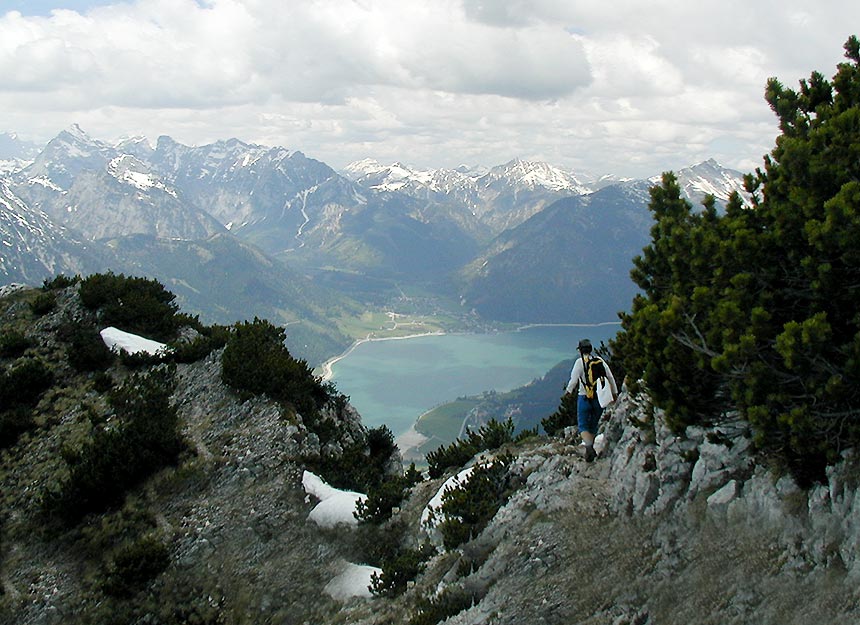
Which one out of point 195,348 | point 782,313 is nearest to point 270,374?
point 195,348

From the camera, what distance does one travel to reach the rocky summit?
36.1 feet

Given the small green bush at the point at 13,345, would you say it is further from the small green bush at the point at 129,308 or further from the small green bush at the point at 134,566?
the small green bush at the point at 134,566

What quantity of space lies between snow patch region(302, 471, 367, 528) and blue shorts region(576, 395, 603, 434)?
7.35 meters

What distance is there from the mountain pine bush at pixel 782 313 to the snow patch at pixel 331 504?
10.6m

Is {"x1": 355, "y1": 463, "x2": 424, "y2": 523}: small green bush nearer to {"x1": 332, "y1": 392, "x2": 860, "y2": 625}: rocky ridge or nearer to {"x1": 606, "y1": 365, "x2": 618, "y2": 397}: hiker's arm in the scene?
{"x1": 332, "y1": 392, "x2": 860, "y2": 625}: rocky ridge

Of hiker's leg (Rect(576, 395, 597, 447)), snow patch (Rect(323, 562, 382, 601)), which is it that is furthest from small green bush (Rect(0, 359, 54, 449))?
hiker's leg (Rect(576, 395, 597, 447))

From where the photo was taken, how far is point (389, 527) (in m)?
18.4

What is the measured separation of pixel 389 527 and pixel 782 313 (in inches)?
482

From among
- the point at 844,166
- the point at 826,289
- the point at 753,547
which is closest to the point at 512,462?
the point at 753,547

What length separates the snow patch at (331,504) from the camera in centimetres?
1900

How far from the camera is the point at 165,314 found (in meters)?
32.3

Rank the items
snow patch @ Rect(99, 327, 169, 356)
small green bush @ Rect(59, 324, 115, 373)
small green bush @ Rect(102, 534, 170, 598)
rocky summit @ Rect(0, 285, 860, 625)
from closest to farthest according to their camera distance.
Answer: rocky summit @ Rect(0, 285, 860, 625), small green bush @ Rect(102, 534, 170, 598), small green bush @ Rect(59, 324, 115, 373), snow patch @ Rect(99, 327, 169, 356)

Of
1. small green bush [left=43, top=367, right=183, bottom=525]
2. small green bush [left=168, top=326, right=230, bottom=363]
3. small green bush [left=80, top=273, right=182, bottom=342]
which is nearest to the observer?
small green bush [left=43, top=367, right=183, bottom=525]

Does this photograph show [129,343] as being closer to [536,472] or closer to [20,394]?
[20,394]
